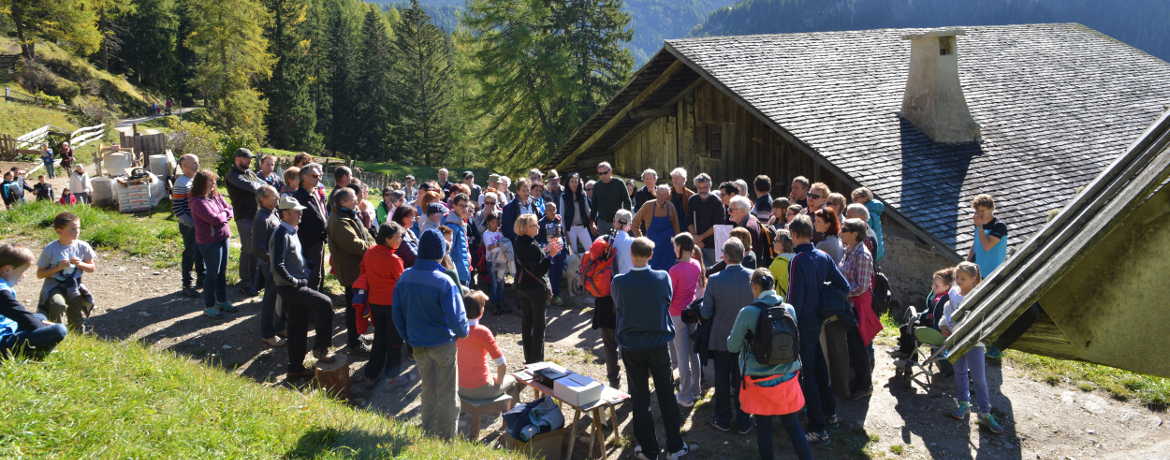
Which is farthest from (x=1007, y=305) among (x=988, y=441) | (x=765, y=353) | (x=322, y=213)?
(x=322, y=213)

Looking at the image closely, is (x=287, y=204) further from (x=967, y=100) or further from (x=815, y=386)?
(x=967, y=100)

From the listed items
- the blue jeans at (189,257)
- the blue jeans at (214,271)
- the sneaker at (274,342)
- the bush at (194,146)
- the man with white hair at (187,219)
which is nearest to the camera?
the sneaker at (274,342)

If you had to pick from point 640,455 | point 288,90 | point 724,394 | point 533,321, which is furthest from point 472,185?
point 288,90

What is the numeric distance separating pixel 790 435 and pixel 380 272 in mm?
4083

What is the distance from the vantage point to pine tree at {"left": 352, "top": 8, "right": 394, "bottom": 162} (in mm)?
59562

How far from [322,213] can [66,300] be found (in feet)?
8.55

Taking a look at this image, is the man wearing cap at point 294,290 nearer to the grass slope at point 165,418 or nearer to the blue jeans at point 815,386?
the grass slope at point 165,418

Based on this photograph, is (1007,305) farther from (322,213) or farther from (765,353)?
(322,213)

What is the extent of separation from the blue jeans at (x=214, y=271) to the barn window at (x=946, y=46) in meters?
13.7

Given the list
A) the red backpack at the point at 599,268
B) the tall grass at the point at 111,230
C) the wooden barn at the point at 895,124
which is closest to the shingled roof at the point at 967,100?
the wooden barn at the point at 895,124

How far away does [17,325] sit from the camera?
17.3 feet

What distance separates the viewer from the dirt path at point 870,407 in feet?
21.2

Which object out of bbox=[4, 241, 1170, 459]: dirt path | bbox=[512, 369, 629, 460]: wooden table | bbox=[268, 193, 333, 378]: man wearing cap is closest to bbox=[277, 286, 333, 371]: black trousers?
bbox=[268, 193, 333, 378]: man wearing cap

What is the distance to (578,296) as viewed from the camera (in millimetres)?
10930
